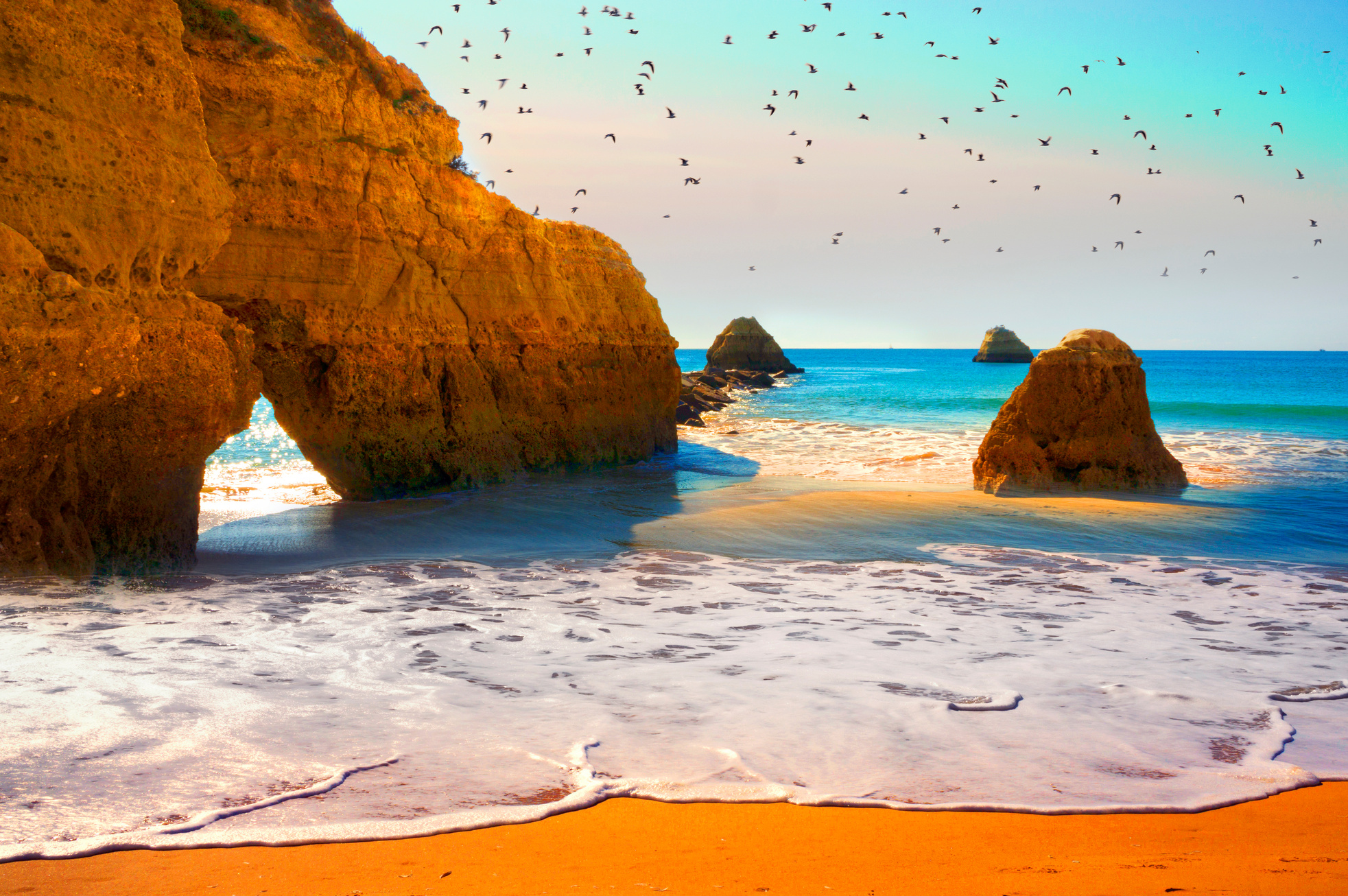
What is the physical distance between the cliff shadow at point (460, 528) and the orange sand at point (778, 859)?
5.48 m

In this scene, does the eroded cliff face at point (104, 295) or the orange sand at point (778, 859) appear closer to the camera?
the orange sand at point (778, 859)

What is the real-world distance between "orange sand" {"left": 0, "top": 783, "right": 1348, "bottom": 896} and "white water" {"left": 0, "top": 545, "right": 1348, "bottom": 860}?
0.44ft

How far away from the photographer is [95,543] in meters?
7.05

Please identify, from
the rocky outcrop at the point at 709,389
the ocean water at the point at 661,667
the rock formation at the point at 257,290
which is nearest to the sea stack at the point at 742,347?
the rocky outcrop at the point at 709,389

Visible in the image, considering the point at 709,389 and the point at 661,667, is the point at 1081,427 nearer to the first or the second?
the point at 661,667

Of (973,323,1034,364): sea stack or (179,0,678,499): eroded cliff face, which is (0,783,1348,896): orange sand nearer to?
(179,0,678,499): eroded cliff face

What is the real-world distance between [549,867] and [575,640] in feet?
Answer: 9.72

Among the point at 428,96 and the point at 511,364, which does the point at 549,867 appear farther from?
the point at 428,96

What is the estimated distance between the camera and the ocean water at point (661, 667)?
3404mm

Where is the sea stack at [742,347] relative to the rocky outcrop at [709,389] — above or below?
above

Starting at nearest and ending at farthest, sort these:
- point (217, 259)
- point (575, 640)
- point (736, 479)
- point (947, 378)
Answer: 1. point (575, 640)
2. point (217, 259)
3. point (736, 479)
4. point (947, 378)

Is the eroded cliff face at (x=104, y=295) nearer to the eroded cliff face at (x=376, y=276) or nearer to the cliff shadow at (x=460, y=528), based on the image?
the cliff shadow at (x=460, y=528)

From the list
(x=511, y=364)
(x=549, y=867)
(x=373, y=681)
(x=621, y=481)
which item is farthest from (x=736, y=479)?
(x=549, y=867)

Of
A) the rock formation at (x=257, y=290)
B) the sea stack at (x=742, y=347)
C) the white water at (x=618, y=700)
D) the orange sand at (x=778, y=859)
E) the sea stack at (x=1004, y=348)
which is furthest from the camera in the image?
the sea stack at (x=1004, y=348)
